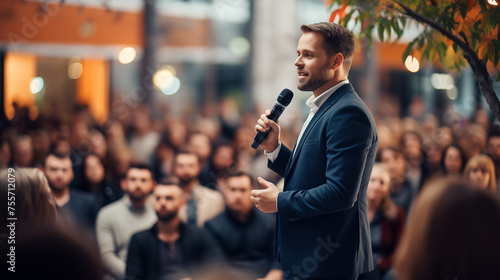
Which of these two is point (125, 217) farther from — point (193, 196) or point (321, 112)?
point (321, 112)

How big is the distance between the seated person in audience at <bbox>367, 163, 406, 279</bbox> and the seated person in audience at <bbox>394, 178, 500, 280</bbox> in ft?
10.9

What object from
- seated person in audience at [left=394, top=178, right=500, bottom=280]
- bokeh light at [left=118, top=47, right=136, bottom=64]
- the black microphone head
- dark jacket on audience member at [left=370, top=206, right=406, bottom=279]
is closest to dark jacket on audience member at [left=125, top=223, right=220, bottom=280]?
dark jacket on audience member at [left=370, top=206, right=406, bottom=279]

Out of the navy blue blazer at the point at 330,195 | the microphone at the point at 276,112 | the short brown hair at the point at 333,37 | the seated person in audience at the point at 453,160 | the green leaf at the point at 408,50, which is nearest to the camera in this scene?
the navy blue blazer at the point at 330,195

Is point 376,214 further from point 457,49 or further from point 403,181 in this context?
point 457,49

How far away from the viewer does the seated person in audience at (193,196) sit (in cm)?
541

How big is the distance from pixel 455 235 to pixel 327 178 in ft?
2.19

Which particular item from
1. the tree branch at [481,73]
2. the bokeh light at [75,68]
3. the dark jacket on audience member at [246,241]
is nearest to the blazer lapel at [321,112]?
the tree branch at [481,73]

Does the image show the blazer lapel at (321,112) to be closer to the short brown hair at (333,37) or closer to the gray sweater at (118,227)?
the short brown hair at (333,37)

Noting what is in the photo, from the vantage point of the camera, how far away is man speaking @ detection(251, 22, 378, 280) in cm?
222

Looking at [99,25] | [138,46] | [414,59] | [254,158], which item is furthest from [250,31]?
[414,59]

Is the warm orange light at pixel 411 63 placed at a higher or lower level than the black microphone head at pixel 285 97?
higher

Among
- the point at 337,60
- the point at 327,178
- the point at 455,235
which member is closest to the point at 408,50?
the point at 337,60

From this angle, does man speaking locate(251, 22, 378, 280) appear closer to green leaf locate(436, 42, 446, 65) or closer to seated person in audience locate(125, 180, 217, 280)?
green leaf locate(436, 42, 446, 65)

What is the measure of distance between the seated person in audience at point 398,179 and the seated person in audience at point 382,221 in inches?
30.0
